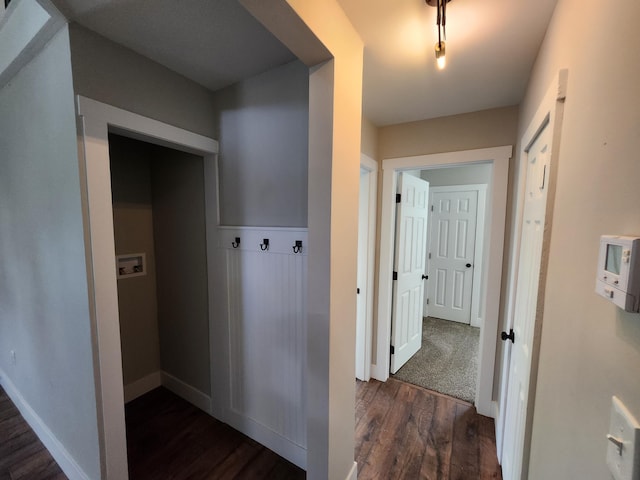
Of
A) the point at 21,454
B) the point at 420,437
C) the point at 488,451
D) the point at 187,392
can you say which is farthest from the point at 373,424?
the point at 21,454

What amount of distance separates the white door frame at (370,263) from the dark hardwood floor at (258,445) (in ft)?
1.26

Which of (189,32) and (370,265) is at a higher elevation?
(189,32)

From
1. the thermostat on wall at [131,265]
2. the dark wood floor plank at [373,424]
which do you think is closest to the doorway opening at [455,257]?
the dark wood floor plank at [373,424]

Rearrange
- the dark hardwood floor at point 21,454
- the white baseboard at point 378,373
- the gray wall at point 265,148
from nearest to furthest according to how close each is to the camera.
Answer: the gray wall at point 265,148 < the dark hardwood floor at point 21,454 < the white baseboard at point 378,373

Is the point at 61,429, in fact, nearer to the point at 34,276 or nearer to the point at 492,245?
the point at 34,276

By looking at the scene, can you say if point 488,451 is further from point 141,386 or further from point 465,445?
point 141,386

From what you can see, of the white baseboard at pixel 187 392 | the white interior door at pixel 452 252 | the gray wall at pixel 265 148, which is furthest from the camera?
the white interior door at pixel 452 252

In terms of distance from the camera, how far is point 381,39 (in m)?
1.25

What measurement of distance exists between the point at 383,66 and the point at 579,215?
4.07ft

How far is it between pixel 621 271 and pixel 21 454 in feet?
10.1

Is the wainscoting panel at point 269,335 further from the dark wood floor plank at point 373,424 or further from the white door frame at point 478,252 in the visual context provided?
the white door frame at point 478,252

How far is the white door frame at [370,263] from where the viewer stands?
93.6 inches

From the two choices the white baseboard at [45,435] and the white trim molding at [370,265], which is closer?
the white baseboard at [45,435]

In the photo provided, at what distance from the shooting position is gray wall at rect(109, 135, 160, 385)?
2090 mm
